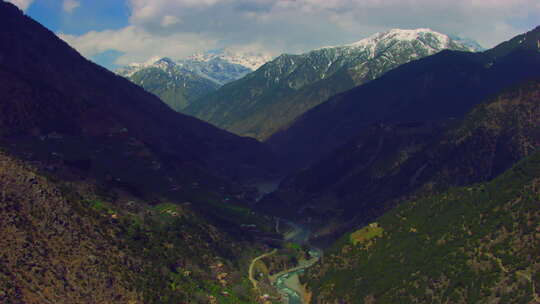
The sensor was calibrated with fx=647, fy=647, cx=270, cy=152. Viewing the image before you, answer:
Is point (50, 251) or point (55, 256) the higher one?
point (50, 251)

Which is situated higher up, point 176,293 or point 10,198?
point 10,198

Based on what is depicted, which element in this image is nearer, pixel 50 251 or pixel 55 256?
pixel 55 256

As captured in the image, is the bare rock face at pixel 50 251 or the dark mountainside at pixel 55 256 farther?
the dark mountainside at pixel 55 256

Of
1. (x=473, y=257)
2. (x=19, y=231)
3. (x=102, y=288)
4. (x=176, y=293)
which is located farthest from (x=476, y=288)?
(x=19, y=231)

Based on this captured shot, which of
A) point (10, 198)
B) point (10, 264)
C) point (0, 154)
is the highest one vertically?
point (0, 154)

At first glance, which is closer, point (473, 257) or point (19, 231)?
point (19, 231)

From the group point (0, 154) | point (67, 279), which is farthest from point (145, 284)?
point (0, 154)

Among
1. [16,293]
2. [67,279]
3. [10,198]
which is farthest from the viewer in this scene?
[10,198]

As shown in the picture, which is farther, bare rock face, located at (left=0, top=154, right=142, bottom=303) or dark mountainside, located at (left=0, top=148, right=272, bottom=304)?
dark mountainside, located at (left=0, top=148, right=272, bottom=304)

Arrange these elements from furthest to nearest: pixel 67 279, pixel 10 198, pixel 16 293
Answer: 1. pixel 10 198
2. pixel 67 279
3. pixel 16 293

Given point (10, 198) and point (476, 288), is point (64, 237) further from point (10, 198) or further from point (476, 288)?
point (476, 288)
